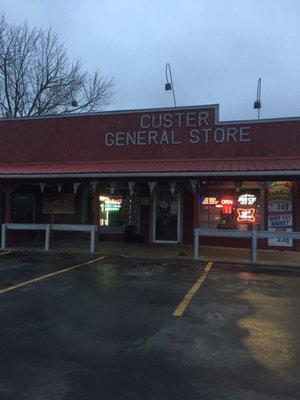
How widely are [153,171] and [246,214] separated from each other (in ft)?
15.0

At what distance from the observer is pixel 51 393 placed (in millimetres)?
4816

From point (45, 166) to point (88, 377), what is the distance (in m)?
15.4

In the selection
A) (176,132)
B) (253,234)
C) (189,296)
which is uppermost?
(176,132)

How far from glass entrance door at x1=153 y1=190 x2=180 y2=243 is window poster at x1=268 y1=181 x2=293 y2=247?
3.64 metres

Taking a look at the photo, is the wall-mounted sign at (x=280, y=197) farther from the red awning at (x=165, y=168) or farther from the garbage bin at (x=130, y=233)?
the garbage bin at (x=130, y=233)

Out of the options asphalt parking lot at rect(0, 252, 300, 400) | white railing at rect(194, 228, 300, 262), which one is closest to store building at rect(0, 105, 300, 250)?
white railing at rect(194, 228, 300, 262)

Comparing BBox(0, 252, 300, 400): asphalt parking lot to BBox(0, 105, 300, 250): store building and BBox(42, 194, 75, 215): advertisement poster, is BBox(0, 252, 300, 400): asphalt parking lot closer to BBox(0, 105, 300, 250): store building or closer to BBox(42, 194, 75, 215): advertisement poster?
BBox(0, 105, 300, 250): store building

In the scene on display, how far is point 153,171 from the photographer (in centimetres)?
1636

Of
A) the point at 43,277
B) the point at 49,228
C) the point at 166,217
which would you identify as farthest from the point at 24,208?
the point at 43,277

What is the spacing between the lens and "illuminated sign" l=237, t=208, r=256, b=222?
61.9ft

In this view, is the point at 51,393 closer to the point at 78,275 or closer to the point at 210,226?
the point at 78,275

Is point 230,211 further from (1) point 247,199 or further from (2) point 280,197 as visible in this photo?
(2) point 280,197

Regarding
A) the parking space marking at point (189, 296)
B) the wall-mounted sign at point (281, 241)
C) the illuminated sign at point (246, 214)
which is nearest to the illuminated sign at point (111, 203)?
the illuminated sign at point (246, 214)

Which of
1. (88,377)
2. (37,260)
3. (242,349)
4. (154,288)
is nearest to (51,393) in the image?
(88,377)
